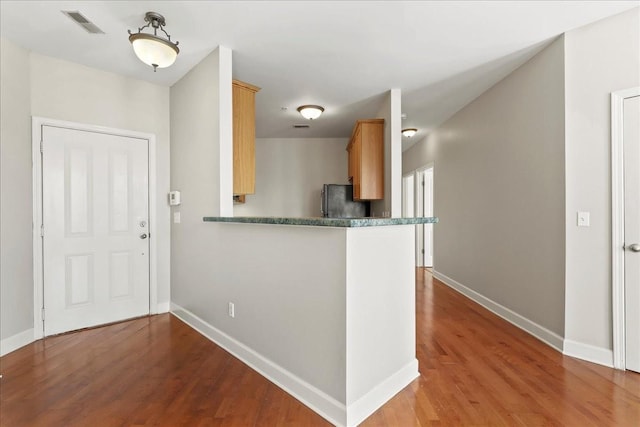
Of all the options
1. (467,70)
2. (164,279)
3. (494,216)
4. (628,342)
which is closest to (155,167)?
(164,279)

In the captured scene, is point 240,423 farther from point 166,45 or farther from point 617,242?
point 617,242

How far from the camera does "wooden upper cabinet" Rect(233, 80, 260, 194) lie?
310 centimetres

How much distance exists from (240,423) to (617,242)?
9.19 ft

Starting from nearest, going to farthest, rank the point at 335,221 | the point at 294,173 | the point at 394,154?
1. the point at 335,221
2. the point at 394,154
3. the point at 294,173

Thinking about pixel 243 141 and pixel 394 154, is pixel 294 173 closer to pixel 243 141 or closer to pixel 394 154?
pixel 394 154

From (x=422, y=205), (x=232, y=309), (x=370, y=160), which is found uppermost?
(x=370, y=160)

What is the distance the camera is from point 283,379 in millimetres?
2043

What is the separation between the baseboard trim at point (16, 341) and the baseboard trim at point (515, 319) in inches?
175

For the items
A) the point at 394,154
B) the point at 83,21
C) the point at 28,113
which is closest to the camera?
the point at 83,21

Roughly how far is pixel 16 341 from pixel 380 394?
297 cm

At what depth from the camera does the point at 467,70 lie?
10.7ft

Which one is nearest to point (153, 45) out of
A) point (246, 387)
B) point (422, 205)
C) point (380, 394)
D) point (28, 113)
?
point (28, 113)

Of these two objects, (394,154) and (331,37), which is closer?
(331,37)

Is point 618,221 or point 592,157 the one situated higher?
point 592,157
